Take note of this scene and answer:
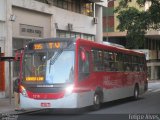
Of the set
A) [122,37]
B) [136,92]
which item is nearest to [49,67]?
[136,92]

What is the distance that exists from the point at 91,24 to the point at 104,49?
20384 mm

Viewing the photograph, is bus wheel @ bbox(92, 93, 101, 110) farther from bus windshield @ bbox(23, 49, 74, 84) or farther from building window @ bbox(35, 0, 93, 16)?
building window @ bbox(35, 0, 93, 16)

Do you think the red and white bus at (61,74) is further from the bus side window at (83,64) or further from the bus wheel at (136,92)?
the bus wheel at (136,92)

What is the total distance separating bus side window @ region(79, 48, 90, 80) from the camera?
18938 millimetres

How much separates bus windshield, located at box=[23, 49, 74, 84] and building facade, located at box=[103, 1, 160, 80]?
136 feet

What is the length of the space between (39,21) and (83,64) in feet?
45.7

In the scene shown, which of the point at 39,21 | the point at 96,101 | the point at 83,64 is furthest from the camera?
the point at 39,21

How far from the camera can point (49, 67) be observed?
61.3 ft

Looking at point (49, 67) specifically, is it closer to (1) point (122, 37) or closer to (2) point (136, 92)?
(2) point (136, 92)

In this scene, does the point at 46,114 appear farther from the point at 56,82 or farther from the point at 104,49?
the point at 104,49

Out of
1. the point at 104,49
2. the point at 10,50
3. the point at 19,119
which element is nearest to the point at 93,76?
the point at 104,49

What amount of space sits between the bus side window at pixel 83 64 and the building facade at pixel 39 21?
31.1ft

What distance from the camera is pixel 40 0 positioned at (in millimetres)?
32906

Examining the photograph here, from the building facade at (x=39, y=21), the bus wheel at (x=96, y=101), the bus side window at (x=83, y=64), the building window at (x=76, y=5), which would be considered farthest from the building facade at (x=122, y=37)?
the bus side window at (x=83, y=64)
